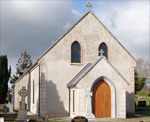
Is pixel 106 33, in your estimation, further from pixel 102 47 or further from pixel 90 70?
pixel 90 70

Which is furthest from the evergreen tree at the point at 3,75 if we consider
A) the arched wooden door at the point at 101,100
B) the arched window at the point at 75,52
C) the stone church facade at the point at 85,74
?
the arched wooden door at the point at 101,100

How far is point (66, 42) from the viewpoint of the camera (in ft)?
84.7

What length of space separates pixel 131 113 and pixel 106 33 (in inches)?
325

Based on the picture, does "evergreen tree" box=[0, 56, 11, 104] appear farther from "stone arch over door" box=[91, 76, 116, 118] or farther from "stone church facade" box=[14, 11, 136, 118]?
"stone arch over door" box=[91, 76, 116, 118]

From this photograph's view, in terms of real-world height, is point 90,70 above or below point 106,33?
below

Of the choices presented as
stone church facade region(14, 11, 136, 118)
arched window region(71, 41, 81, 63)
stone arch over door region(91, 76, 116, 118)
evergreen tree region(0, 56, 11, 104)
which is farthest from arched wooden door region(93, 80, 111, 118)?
evergreen tree region(0, 56, 11, 104)

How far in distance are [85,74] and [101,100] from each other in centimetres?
271

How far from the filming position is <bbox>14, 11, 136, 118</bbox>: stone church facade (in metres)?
23.5

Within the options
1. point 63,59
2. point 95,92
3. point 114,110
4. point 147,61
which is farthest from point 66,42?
point 147,61

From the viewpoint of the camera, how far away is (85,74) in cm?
2312

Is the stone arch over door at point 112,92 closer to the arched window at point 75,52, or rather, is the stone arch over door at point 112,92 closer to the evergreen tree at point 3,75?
the arched window at point 75,52

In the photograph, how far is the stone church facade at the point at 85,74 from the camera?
23453mm

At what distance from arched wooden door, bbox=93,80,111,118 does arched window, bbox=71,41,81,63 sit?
368 centimetres

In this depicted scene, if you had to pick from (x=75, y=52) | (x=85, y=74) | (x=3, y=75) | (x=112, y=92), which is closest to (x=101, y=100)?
(x=112, y=92)
